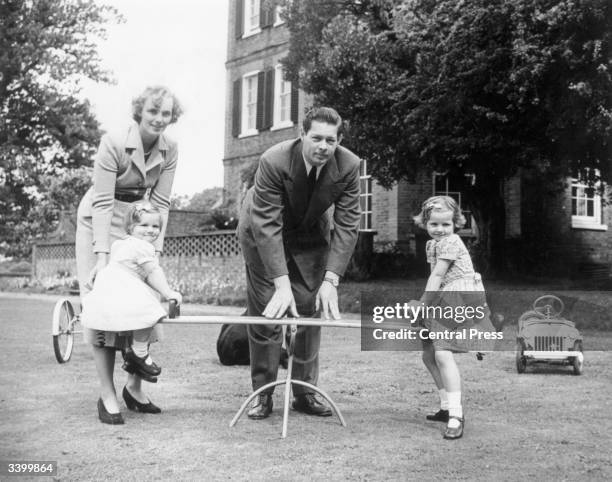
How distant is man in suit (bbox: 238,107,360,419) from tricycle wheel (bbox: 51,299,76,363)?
2.73 metres

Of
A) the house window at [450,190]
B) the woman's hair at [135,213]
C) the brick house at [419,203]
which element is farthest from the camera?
the house window at [450,190]

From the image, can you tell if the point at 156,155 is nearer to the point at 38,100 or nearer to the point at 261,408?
the point at 261,408

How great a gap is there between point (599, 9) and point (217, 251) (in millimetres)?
10910

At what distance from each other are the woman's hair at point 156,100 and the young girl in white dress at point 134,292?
57 cm

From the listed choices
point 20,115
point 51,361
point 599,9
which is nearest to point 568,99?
point 599,9

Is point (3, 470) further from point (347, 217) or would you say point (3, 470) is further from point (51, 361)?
point (51, 361)

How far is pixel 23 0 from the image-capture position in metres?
27.4

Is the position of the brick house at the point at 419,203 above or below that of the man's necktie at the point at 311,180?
above

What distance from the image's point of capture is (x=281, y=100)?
79.5 feet

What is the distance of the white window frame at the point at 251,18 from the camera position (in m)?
25.2

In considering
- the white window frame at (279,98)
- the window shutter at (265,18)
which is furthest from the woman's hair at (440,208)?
the window shutter at (265,18)

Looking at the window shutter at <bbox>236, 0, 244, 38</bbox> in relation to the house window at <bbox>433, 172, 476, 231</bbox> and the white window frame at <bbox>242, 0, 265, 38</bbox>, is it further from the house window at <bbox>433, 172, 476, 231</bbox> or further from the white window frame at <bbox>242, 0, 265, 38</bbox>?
the house window at <bbox>433, 172, 476, 231</bbox>

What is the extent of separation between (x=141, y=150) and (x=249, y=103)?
20775 millimetres

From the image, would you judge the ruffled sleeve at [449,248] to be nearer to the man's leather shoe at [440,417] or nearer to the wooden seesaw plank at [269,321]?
the wooden seesaw plank at [269,321]
